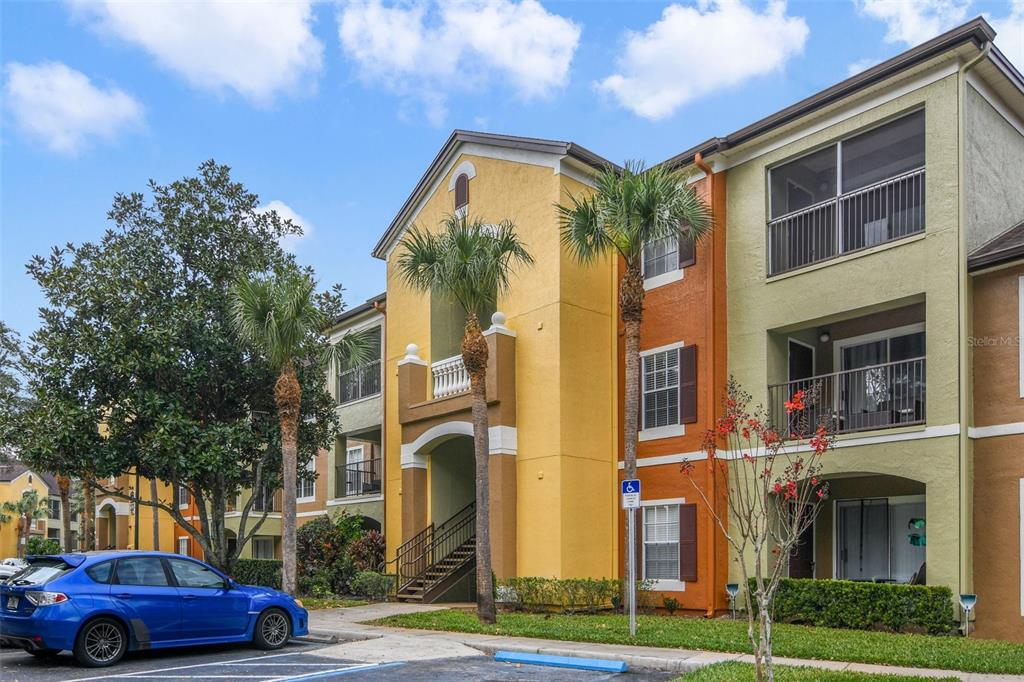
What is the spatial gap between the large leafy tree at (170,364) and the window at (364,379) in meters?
4.54

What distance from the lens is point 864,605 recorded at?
16.7m

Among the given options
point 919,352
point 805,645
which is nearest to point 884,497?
point 919,352

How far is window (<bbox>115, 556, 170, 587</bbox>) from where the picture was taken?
13445 mm

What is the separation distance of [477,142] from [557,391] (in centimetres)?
691

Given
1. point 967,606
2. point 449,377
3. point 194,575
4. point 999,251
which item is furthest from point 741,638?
point 449,377

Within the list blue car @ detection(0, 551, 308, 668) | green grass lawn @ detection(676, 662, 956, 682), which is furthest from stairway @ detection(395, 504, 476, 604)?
green grass lawn @ detection(676, 662, 956, 682)

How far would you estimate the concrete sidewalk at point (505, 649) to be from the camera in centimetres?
1220

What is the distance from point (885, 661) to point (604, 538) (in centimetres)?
883

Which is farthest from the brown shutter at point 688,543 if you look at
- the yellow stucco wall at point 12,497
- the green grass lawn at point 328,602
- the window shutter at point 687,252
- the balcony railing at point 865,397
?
the yellow stucco wall at point 12,497

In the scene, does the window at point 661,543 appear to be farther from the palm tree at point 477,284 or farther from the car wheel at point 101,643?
the car wheel at point 101,643

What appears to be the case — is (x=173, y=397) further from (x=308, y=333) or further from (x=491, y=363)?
(x=491, y=363)

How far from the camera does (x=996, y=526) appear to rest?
16.1m

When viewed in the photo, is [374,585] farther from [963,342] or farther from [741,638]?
[963,342]

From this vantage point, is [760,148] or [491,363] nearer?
[760,148]
